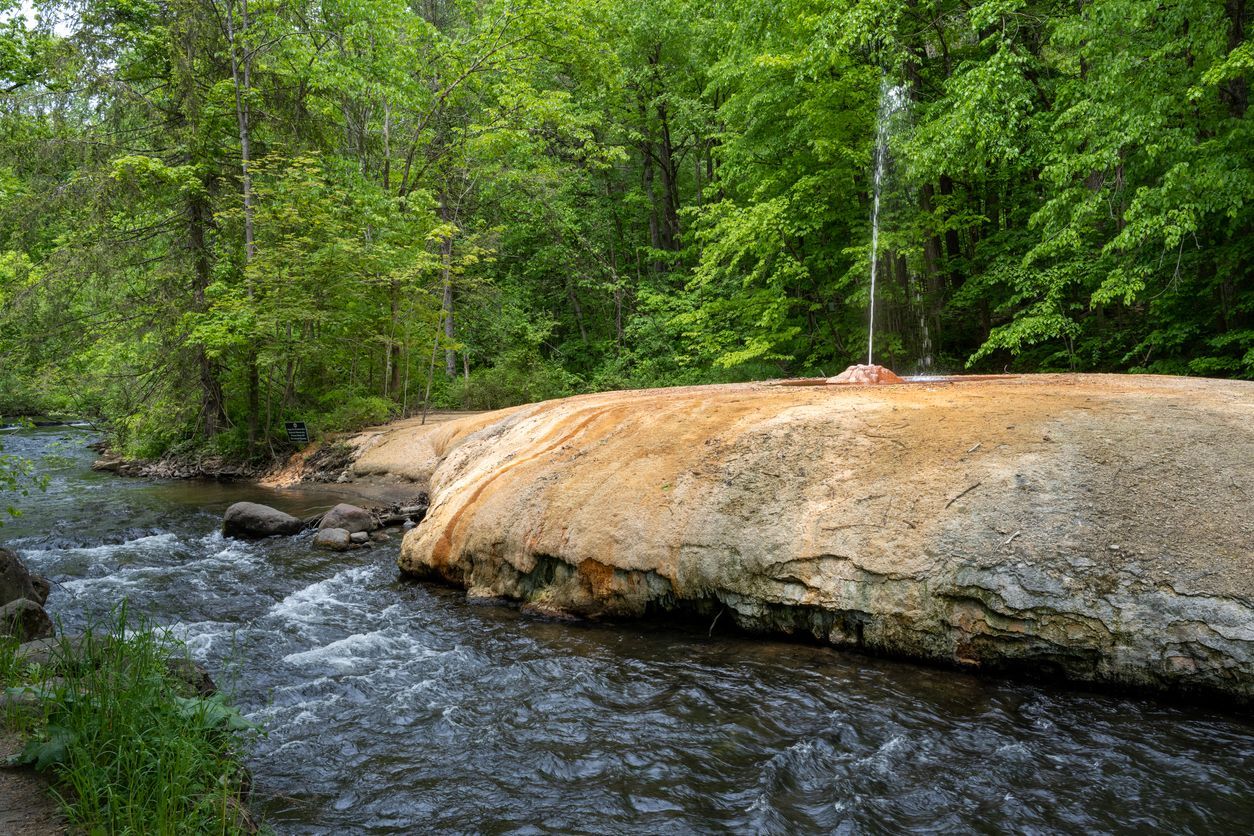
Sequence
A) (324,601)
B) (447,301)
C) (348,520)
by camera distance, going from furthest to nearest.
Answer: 1. (447,301)
2. (348,520)
3. (324,601)

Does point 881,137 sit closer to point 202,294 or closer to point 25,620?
point 25,620

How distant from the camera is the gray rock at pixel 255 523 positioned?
373 inches

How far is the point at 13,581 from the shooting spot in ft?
19.7

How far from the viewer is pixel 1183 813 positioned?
3.25 meters

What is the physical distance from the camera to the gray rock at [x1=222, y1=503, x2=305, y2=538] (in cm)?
948

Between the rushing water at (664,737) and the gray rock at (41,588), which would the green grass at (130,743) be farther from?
the gray rock at (41,588)

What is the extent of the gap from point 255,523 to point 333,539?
156 centimetres

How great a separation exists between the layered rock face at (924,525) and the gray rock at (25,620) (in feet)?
9.73

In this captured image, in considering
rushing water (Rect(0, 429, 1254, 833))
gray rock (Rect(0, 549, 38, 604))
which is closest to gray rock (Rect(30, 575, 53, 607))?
gray rock (Rect(0, 549, 38, 604))

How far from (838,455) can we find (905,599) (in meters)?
1.32

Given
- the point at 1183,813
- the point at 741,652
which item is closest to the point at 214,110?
the point at 741,652

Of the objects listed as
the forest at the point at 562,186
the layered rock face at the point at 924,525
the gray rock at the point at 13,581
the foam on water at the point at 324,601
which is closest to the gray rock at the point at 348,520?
the foam on water at the point at 324,601

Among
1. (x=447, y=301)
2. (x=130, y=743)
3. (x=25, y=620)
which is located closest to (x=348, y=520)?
(x=25, y=620)

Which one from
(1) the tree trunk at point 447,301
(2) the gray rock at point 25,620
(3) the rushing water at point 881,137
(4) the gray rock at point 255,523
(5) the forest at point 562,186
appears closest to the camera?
(2) the gray rock at point 25,620
